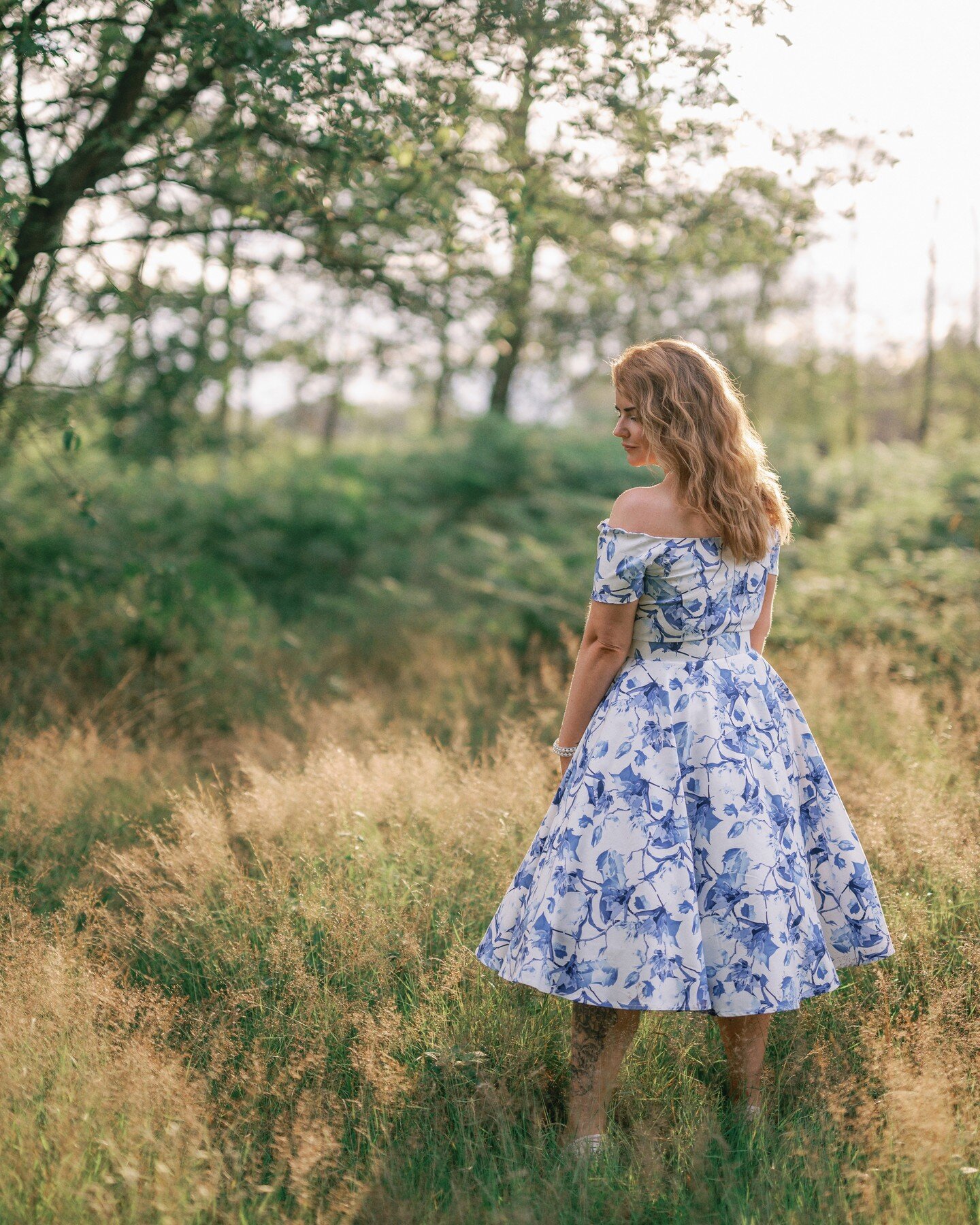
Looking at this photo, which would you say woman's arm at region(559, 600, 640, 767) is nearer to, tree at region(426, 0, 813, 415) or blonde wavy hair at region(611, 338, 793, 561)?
blonde wavy hair at region(611, 338, 793, 561)

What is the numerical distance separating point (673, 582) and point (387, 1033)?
1.60 m

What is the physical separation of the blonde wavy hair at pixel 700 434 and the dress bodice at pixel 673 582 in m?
0.07

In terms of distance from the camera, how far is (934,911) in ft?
11.6

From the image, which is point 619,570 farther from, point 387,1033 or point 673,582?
point 387,1033

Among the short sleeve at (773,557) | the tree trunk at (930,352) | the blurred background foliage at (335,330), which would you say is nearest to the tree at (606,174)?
the blurred background foliage at (335,330)

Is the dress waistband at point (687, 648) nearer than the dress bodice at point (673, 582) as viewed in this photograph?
No

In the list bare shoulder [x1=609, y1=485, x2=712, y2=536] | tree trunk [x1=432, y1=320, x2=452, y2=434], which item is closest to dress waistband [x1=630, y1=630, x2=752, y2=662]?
bare shoulder [x1=609, y1=485, x2=712, y2=536]

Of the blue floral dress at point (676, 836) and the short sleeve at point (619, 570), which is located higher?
the short sleeve at point (619, 570)

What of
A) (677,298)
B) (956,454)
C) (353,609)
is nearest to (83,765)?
(353,609)

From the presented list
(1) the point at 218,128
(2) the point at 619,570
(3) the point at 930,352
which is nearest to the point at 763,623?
(2) the point at 619,570

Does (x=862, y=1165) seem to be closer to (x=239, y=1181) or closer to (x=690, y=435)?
(x=239, y=1181)

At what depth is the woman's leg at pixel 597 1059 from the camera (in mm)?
2670

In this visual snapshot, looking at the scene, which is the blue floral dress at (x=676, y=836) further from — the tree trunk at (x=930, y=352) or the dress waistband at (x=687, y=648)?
the tree trunk at (x=930, y=352)

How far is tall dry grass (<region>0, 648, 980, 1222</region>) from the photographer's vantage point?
2438mm
